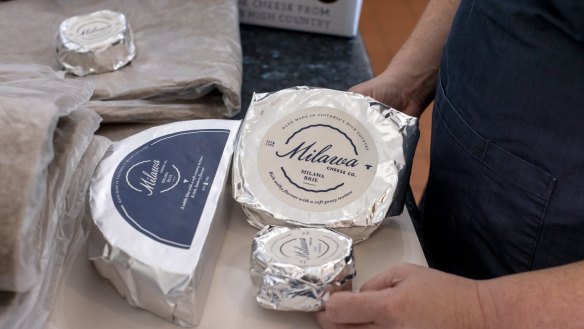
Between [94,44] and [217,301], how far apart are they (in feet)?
1.52

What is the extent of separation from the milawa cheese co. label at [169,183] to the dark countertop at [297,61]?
26cm

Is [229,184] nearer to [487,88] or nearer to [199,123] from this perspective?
[199,123]

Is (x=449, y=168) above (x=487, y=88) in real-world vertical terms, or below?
below

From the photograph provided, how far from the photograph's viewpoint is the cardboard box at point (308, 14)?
3.29ft

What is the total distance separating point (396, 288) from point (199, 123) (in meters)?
0.29

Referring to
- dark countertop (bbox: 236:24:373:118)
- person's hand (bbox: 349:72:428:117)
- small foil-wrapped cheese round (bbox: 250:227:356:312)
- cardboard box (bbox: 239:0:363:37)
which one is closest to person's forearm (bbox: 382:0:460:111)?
person's hand (bbox: 349:72:428:117)

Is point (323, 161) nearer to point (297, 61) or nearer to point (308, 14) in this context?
point (297, 61)

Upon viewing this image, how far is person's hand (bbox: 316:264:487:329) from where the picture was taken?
1.57 ft

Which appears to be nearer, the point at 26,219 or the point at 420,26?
the point at 26,219

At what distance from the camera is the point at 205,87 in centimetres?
81

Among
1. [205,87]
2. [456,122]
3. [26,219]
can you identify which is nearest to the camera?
[26,219]

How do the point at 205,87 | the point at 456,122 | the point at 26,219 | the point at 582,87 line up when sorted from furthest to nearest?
the point at 205,87 → the point at 456,122 → the point at 582,87 → the point at 26,219

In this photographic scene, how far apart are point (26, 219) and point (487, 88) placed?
0.44m

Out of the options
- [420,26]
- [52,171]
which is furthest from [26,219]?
[420,26]
